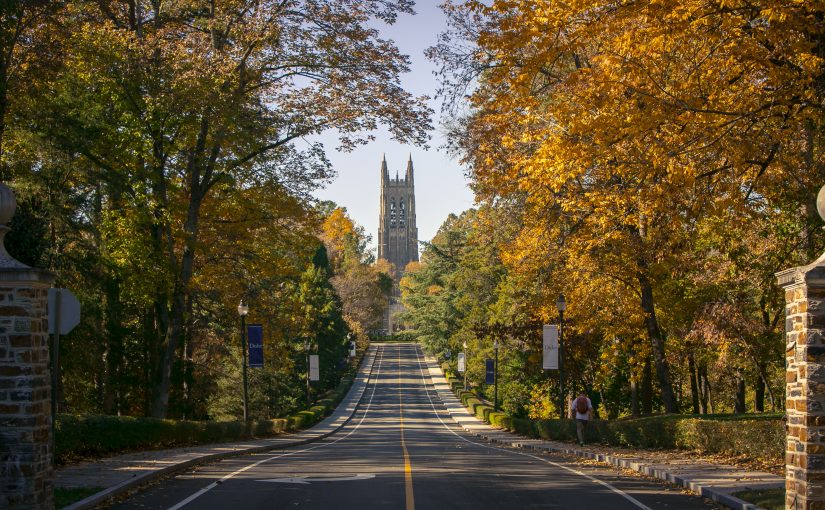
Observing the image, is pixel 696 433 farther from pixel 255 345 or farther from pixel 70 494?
pixel 255 345

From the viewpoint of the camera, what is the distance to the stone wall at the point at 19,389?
995cm

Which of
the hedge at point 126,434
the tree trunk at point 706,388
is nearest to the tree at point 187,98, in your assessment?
the hedge at point 126,434

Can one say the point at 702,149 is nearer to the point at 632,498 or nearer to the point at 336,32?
the point at 632,498

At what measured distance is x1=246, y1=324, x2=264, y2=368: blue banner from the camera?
29.3 meters

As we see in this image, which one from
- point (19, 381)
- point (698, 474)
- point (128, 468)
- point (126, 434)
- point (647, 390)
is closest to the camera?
point (19, 381)

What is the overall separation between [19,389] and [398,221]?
183847 mm

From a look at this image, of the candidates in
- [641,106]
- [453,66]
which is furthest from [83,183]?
[641,106]

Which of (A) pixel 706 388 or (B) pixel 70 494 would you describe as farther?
(A) pixel 706 388

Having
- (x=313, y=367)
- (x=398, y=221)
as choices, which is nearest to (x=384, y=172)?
(x=398, y=221)

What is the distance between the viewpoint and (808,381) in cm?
→ 977

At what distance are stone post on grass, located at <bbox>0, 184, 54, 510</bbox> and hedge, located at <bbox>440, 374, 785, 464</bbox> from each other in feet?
41.0

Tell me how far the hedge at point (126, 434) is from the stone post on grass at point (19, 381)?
6134mm

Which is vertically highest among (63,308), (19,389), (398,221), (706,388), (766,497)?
(398,221)

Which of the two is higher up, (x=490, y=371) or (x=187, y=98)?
(x=187, y=98)
